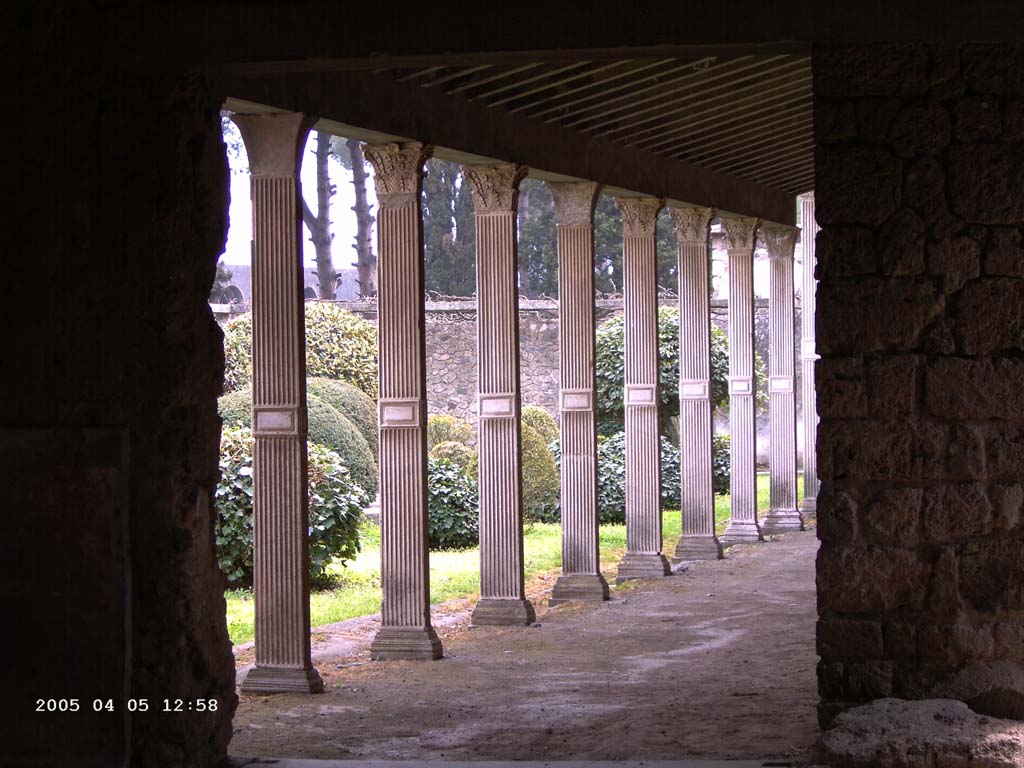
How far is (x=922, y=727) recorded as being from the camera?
5.68m

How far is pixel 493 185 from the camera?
39.7 feet

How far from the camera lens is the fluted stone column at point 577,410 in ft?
45.0

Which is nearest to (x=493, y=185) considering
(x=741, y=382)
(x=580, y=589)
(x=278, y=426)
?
(x=278, y=426)

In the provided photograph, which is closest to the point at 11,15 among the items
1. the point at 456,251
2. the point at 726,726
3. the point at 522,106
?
the point at 726,726

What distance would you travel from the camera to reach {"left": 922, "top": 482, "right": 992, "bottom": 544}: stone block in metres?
6.03

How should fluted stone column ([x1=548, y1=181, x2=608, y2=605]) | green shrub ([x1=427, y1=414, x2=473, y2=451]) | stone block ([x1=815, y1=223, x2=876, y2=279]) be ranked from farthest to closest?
green shrub ([x1=427, y1=414, x2=473, y2=451]) → fluted stone column ([x1=548, y1=181, x2=608, y2=605]) → stone block ([x1=815, y1=223, x2=876, y2=279])

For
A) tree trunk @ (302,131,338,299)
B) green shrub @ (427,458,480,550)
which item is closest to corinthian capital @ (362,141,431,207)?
green shrub @ (427,458,480,550)

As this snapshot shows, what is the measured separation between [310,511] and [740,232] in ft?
24.5

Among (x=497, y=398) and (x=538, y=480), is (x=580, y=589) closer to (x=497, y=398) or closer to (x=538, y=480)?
(x=497, y=398)

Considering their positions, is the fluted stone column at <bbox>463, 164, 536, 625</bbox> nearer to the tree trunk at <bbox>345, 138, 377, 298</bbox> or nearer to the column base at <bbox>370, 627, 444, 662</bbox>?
the column base at <bbox>370, 627, 444, 662</bbox>

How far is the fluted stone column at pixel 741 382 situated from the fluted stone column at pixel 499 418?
6.68m

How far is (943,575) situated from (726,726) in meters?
2.11

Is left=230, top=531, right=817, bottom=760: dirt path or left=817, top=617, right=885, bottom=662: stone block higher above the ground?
left=817, top=617, right=885, bottom=662: stone block

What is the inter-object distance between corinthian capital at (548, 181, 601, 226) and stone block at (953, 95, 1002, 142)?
7.58 m
